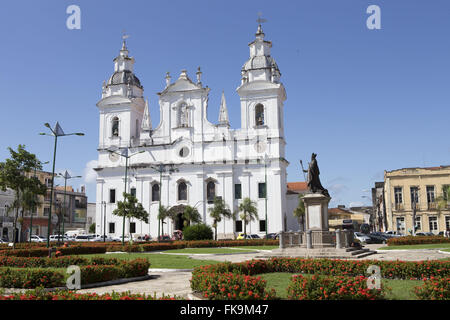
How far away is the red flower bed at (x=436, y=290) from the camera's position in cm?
818

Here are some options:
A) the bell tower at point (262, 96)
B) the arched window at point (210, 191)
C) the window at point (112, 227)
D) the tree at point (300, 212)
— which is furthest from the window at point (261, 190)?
the window at point (112, 227)

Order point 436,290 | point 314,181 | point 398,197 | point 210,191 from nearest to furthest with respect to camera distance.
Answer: point 436,290, point 314,181, point 210,191, point 398,197

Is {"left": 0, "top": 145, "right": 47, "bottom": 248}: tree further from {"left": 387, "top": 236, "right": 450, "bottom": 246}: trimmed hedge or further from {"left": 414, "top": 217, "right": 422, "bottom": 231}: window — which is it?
{"left": 414, "top": 217, "right": 422, "bottom": 231}: window

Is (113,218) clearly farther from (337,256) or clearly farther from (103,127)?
(337,256)

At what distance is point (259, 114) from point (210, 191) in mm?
11653

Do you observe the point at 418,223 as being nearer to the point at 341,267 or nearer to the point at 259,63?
the point at 259,63

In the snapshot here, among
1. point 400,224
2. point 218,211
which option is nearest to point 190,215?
point 218,211

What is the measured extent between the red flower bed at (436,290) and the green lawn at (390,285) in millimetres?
840

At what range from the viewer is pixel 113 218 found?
57062 millimetres

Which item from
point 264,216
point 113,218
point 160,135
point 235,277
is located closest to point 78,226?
point 113,218

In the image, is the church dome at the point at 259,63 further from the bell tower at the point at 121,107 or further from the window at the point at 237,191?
the bell tower at the point at 121,107

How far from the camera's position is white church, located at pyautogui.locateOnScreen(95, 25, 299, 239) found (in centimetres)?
5300

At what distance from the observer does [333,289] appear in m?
8.35

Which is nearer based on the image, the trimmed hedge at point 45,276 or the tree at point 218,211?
the trimmed hedge at point 45,276
